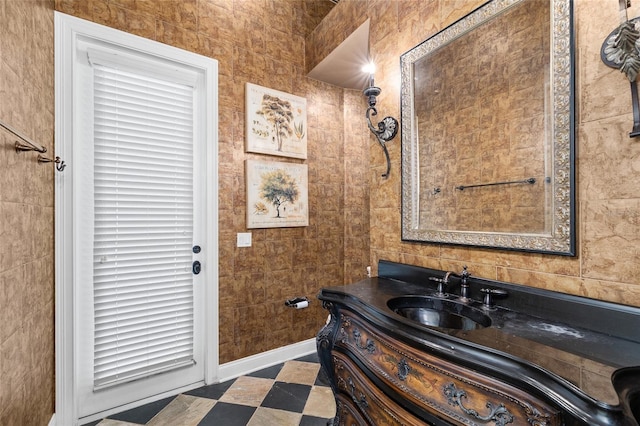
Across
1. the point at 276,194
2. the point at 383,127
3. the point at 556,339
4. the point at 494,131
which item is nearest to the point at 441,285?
the point at 556,339

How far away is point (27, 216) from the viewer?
1.36m

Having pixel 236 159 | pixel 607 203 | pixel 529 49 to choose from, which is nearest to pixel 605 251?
pixel 607 203

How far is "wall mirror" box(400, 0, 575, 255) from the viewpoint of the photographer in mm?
1090

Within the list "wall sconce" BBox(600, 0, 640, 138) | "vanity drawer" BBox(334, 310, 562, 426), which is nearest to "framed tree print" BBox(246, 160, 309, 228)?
"vanity drawer" BBox(334, 310, 562, 426)

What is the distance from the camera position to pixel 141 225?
2.01 m

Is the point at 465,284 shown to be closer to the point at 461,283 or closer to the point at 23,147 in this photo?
the point at 461,283

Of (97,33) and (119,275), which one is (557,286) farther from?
(97,33)

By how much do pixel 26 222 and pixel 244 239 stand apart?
4.14 feet

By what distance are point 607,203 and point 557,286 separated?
33 cm

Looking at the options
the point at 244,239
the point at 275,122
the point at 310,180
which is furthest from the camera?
the point at 310,180

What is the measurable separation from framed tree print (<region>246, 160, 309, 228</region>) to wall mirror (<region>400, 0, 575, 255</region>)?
3.62 feet

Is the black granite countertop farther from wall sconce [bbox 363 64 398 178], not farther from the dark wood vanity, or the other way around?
wall sconce [bbox 363 64 398 178]

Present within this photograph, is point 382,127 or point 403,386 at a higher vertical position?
point 382,127

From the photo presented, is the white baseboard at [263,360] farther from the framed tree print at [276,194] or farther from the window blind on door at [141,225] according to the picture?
the framed tree print at [276,194]
